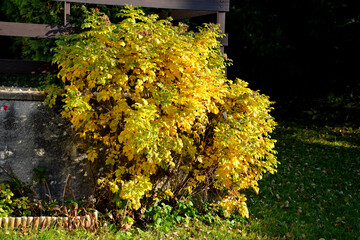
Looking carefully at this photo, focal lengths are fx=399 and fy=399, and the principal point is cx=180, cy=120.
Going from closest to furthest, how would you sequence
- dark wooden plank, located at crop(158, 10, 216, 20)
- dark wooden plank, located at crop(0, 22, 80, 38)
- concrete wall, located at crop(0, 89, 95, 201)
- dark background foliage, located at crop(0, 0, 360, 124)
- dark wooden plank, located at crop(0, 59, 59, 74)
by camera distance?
concrete wall, located at crop(0, 89, 95, 201) < dark wooden plank, located at crop(0, 22, 80, 38) < dark wooden plank, located at crop(0, 59, 59, 74) < dark wooden plank, located at crop(158, 10, 216, 20) < dark background foliage, located at crop(0, 0, 360, 124)

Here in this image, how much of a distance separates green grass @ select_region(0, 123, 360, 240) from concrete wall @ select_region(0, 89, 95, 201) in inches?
37.9

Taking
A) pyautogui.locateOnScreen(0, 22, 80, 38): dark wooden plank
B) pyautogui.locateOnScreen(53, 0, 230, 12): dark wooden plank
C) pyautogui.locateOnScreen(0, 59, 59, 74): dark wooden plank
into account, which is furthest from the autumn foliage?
pyautogui.locateOnScreen(53, 0, 230, 12): dark wooden plank

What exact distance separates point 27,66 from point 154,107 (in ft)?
7.28

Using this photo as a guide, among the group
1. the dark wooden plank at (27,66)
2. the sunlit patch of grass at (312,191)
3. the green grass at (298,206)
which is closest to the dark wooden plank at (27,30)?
the dark wooden plank at (27,66)

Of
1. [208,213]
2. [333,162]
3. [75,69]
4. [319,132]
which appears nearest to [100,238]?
[208,213]

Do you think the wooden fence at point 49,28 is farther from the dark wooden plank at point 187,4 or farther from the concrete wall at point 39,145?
the concrete wall at point 39,145

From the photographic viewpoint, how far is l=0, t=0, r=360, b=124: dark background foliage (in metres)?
10.1

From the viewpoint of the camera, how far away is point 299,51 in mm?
10539

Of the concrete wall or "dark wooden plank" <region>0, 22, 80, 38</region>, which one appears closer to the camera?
the concrete wall

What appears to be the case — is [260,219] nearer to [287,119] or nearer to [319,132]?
[319,132]

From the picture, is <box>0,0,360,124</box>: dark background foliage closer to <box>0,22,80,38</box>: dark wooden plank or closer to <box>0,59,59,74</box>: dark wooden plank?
<box>0,59,59,74</box>: dark wooden plank

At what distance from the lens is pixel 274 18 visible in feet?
36.7

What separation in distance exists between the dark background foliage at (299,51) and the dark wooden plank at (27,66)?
427 centimetres

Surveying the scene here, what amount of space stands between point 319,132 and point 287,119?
1202mm
